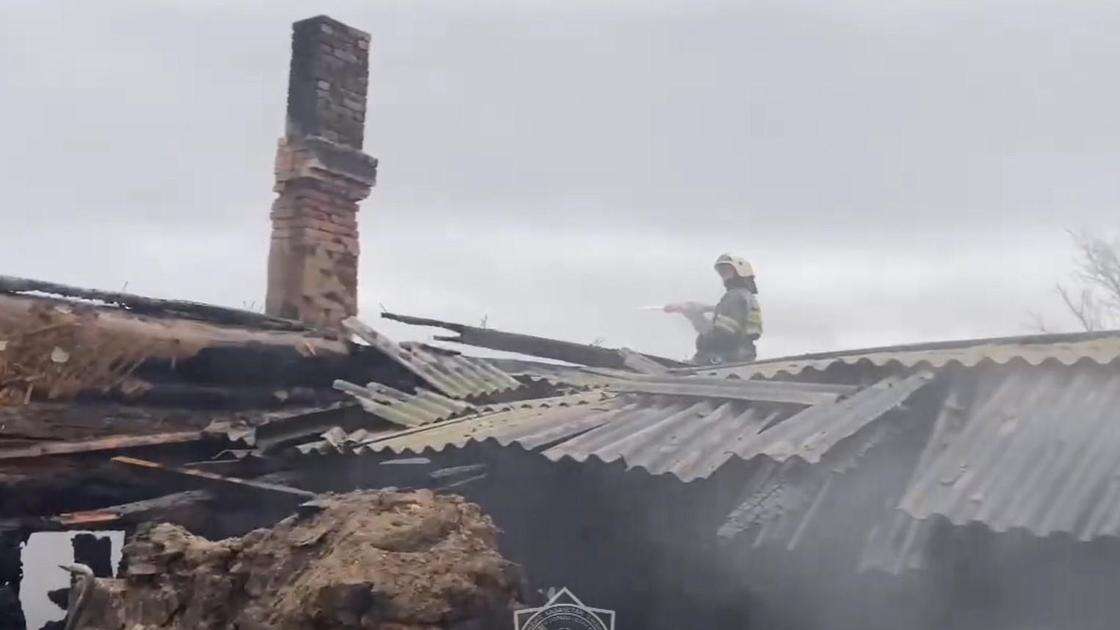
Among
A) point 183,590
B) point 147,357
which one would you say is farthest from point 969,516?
point 147,357

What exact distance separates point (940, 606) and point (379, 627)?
272 cm

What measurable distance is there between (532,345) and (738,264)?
239 cm

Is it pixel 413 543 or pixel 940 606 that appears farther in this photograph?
pixel 940 606

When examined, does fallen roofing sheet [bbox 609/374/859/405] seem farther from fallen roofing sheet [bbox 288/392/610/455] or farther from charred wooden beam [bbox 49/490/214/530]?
charred wooden beam [bbox 49/490/214/530]

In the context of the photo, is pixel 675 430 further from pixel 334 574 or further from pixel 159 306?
pixel 159 306

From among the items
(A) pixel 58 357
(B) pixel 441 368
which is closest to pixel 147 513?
(A) pixel 58 357

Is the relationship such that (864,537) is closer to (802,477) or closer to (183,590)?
(802,477)

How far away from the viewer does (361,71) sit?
10234 mm

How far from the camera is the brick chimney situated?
372 inches

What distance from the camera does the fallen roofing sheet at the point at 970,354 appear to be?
6.02 meters

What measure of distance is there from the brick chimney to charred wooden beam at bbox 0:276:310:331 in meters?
0.72

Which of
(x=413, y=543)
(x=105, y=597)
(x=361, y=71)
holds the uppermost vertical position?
(x=361, y=71)

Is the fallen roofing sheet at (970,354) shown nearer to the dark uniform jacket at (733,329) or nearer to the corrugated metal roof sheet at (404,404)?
the corrugated metal roof sheet at (404,404)

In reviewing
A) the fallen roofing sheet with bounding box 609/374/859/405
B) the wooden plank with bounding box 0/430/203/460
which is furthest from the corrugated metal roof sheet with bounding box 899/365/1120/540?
the wooden plank with bounding box 0/430/203/460
